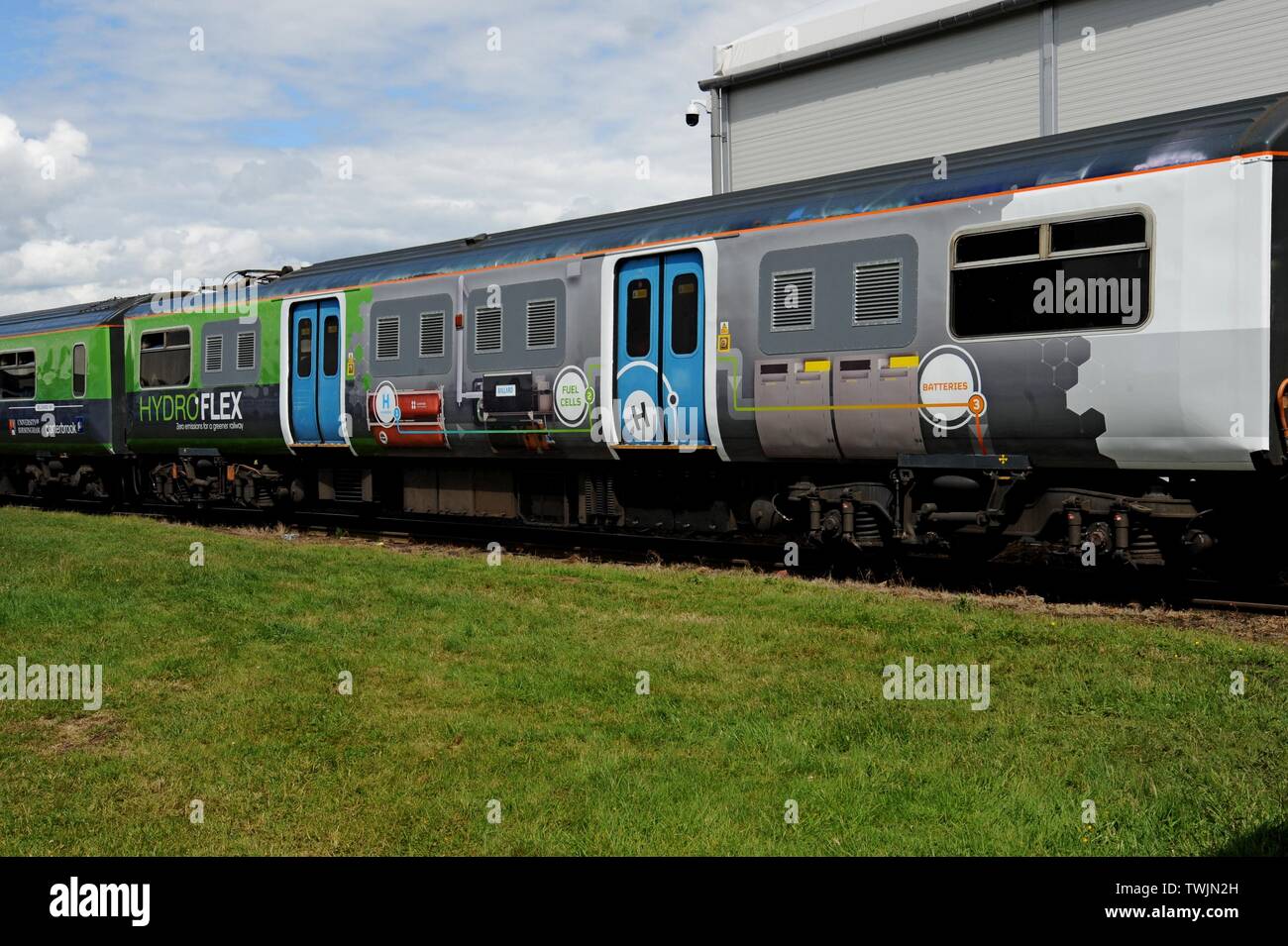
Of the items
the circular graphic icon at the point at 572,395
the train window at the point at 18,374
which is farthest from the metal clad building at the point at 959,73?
the train window at the point at 18,374

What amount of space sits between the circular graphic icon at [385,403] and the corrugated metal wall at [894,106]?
13.4m

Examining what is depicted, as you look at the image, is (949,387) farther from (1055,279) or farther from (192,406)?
(192,406)

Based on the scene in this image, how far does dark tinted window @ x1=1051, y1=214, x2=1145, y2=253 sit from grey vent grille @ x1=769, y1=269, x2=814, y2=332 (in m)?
2.55

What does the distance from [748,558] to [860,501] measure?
2.08 m

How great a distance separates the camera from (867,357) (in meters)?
11.3

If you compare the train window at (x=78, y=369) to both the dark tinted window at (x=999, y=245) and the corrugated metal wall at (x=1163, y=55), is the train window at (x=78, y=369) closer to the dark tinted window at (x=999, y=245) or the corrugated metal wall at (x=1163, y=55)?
the dark tinted window at (x=999, y=245)

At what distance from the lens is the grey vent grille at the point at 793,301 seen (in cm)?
1174

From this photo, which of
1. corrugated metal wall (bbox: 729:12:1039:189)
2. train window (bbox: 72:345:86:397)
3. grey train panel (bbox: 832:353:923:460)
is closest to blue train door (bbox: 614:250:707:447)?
grey train panel (bbox: 832:353:923:460)

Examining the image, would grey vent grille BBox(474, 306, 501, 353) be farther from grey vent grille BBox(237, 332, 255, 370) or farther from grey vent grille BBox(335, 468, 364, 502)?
grey vent grille BBox(237, 332, 255, 370)

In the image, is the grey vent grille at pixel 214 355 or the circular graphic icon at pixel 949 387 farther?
the grey vent grille at pixel 214 355

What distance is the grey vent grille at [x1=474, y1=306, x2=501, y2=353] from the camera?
14.9 m

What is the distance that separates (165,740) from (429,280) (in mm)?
10252

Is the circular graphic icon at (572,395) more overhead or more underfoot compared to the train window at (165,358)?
more underfoot

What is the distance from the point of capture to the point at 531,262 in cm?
1455
